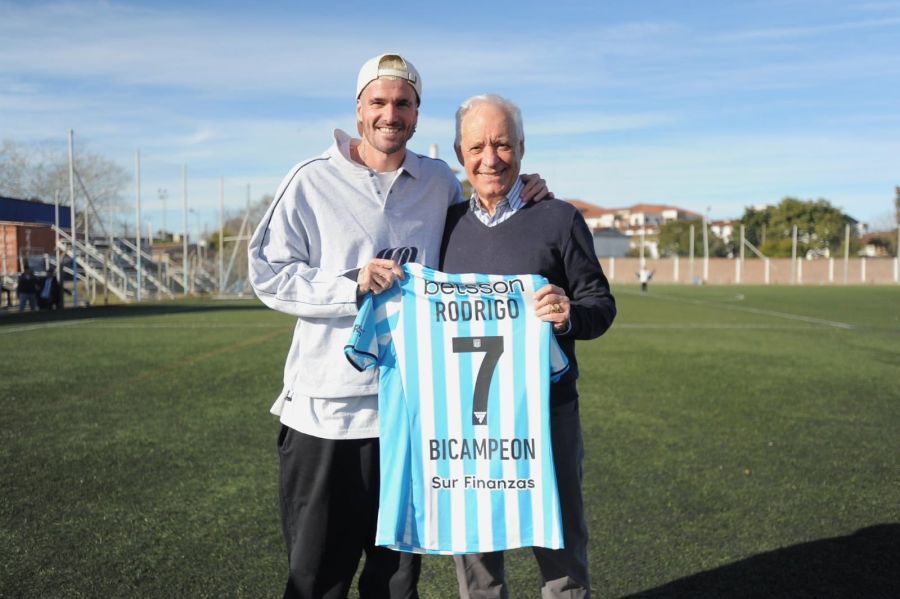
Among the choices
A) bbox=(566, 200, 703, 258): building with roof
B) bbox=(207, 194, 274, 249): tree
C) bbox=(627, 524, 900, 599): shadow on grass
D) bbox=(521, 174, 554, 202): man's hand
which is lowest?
bbox=(627, 524, 900, 599): shadow on grass

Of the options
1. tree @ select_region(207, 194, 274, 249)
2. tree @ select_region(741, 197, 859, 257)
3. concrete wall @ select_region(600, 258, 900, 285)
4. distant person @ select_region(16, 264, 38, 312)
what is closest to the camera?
distant person @ select_region(16, 264, 38, 312)

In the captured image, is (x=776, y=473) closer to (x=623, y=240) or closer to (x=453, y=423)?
(x=453, y=423)

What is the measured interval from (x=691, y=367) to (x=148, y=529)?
8.61 m

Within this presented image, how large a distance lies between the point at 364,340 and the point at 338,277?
0.23 meters

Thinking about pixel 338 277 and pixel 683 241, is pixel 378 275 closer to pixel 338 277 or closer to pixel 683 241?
Result: pixel 338 277

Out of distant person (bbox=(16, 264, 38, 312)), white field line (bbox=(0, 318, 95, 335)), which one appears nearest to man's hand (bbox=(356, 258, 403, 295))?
white field line (bbox=(0, 318, 95, 335))

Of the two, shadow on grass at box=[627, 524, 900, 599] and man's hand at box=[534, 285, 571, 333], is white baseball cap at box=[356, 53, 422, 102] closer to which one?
man's hand at box=[534, 285, 571, 333]

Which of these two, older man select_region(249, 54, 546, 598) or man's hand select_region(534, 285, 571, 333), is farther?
older man select_region(249, 54, 546, 598)

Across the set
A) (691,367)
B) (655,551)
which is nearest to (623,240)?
(691,367)

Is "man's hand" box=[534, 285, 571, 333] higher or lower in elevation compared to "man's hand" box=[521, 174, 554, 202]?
lower

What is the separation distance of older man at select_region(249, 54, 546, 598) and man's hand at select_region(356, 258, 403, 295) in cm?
10

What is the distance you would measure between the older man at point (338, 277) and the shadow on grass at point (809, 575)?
1581mm

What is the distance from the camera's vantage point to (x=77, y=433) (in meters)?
6.91

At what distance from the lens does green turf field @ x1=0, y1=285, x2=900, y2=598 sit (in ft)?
12.8
